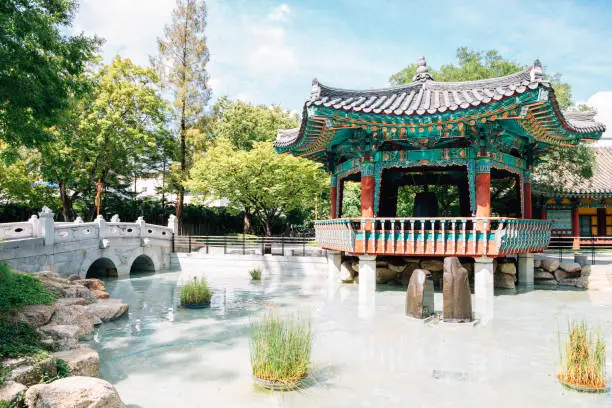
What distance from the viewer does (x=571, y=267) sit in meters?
15.1

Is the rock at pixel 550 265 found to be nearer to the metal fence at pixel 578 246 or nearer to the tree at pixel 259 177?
the metal fence at pixel 578 246

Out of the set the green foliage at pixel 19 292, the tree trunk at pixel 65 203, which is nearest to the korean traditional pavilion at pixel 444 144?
the green foliage at pixel 19 292

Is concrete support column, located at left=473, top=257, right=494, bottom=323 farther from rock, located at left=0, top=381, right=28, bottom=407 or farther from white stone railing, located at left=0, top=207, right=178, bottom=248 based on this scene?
white stone railing, located at left=0, top=207, right=178, bottom=248

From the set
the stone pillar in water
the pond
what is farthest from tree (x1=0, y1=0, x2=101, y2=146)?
the stone pillar in water

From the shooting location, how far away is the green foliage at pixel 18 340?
5879 mm

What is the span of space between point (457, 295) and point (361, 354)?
10.3ft

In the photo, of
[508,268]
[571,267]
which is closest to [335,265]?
[508,268]

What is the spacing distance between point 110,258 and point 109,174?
10.8 meters

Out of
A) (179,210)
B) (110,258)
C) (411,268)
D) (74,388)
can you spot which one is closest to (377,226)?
(411,268)

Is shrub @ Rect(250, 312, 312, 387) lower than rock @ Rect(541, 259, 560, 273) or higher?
lower

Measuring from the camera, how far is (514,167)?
1423 cm

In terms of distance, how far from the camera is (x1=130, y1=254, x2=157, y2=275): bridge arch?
22.9 metres

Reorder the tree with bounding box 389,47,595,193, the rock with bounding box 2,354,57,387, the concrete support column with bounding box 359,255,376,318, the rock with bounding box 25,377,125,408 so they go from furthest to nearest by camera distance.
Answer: the tree with bounding box 389,47,595,193, the concrete support column with bounding box 359,255,376,318, the rock with bounding box 2,354,57,387, the rock with bounding box 25,377,125,408

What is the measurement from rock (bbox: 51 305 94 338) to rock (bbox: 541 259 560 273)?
14202 millimetres
